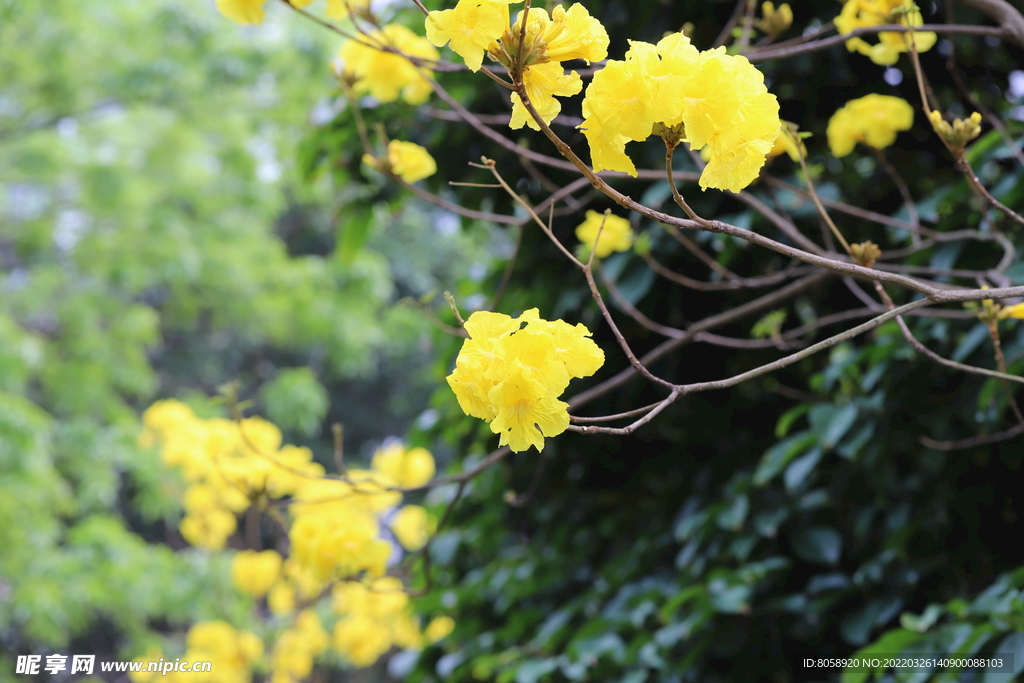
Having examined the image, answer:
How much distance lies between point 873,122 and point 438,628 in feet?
4.56

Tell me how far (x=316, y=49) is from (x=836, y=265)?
4.64 metres

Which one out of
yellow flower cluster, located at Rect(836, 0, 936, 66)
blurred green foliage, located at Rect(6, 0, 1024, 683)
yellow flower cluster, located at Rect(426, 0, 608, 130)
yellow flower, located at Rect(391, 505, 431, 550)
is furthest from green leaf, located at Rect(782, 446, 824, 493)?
yellow flower, located at Rect(391, 505, 431, 550)

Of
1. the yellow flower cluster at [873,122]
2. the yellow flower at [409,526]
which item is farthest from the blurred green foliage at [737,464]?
the yellow flower at [409,526]

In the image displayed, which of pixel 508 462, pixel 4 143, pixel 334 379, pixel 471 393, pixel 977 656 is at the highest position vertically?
pixel 471 393

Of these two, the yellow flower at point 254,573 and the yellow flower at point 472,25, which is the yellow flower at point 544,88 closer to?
the yellow flower at point 472,25

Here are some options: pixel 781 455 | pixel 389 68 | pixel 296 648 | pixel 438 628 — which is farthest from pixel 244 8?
pixel 296 648

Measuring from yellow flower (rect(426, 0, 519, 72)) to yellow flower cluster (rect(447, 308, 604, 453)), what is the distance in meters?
0.17

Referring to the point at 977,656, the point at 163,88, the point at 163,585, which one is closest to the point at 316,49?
the point at 163,88

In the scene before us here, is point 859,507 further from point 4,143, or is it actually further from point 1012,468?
point 4,143

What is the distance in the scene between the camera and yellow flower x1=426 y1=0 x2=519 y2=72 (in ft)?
1.47

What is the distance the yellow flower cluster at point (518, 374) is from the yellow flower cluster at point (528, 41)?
0.13 m

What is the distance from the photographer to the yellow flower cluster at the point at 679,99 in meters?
0.44

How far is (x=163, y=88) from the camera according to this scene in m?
4.38

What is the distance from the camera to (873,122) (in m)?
1.03
